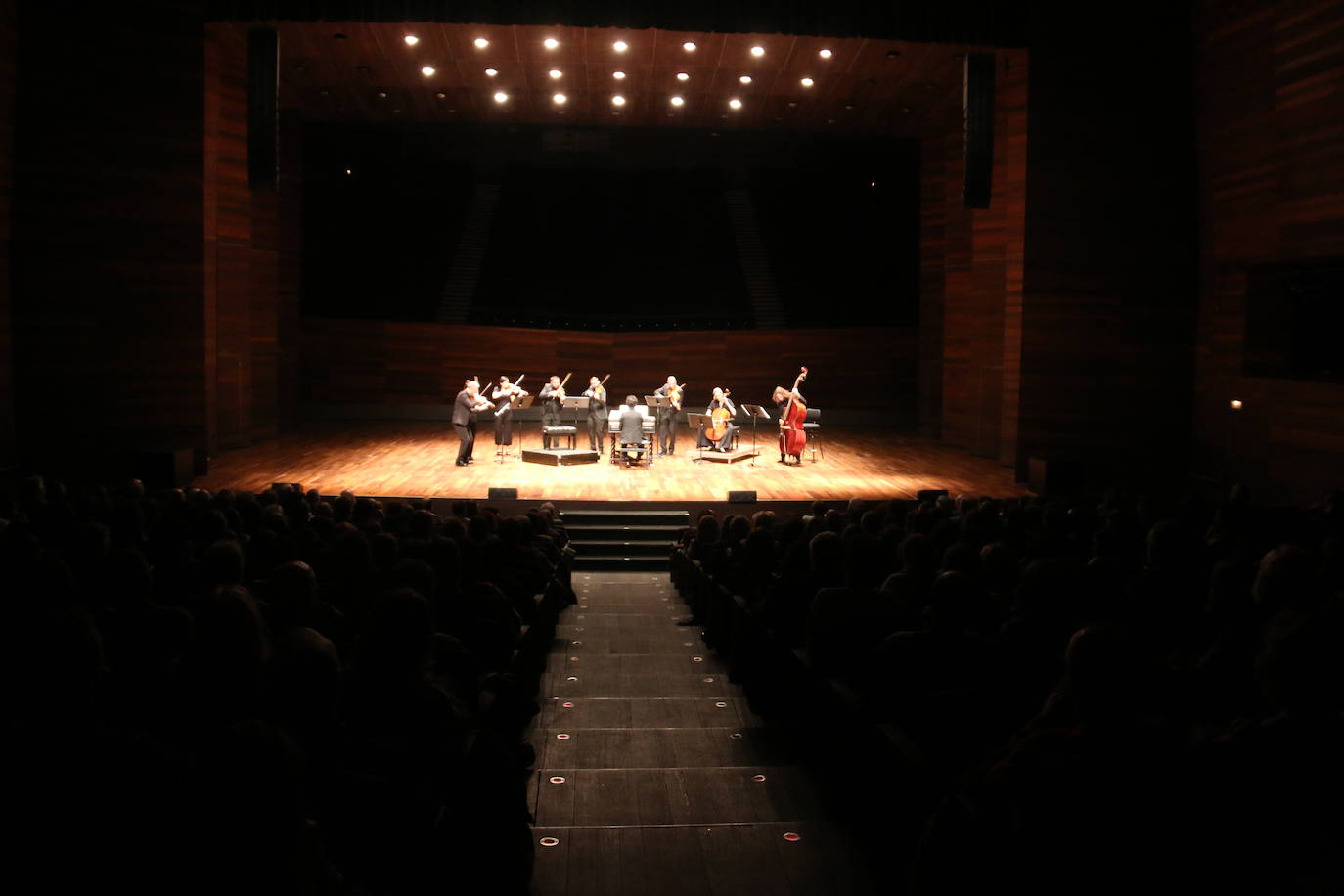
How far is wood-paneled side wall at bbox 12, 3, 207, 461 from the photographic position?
11.5 metres

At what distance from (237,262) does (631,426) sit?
5.75 meters

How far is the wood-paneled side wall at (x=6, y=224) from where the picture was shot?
440 inches

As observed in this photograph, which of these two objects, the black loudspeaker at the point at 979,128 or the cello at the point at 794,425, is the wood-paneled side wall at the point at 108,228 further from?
the black loudspeaker at the point at 979,128

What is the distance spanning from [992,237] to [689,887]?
44.4 feet

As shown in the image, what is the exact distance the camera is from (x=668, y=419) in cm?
1534

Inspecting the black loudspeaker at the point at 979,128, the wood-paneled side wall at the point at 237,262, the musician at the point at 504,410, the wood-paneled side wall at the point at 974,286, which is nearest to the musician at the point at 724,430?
the musician at the point at 504,410

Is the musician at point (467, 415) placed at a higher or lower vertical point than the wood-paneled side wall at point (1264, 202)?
lower

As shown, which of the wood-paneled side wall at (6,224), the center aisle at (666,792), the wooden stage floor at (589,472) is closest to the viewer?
the center aisle at (666,792)

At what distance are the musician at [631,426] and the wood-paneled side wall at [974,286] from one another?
4.57 m

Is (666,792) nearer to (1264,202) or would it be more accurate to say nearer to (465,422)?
(465,422)

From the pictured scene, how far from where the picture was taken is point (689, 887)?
10.2 ft

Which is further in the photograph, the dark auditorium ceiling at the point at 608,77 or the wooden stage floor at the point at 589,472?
the dark auditorium ceiling at the point at 608,77

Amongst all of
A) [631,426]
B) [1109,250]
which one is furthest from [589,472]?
[1109,250]

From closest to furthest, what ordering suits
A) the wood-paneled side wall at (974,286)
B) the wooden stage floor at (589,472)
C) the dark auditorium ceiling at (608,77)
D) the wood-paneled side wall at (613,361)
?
1. the wooden stage floor at (589,472)
2. the dark auditorium ceiling at (608,77)
3. the wood-paneled side wall at (974,286)
4. the wood-paneled side wall at (613,361)
